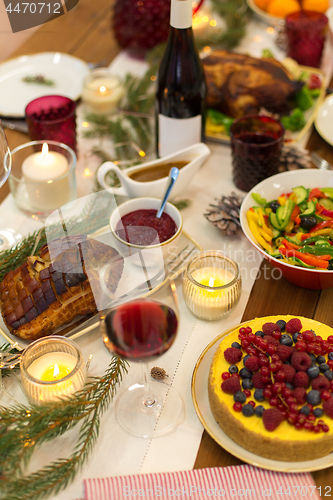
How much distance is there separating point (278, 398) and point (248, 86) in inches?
39.3

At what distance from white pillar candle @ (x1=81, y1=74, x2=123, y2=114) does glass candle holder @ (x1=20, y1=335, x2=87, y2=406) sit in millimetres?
927

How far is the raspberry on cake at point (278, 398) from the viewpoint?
0.72 metres

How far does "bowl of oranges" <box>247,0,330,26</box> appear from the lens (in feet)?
6.09

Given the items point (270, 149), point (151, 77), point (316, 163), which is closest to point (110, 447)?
point (270, 149)

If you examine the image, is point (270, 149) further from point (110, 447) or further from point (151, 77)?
point (110, 447)

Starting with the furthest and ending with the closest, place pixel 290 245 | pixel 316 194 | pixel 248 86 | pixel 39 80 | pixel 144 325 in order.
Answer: pixel 39 80 < pixel 248 86 < pixel 316 194 < pixel 290 245 < pixel 144 325

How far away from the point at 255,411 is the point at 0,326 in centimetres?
49

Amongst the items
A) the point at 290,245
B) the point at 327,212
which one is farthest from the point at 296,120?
the point at 290,245

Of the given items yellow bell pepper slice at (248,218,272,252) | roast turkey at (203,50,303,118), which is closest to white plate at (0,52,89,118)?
roast turkey at (203,50,303,118)

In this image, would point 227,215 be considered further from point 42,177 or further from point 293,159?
point 42,177

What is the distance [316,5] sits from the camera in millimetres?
1871

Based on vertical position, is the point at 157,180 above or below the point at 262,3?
below

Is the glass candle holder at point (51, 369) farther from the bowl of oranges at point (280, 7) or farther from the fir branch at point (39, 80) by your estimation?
the bowl of oranges at point (280, 7)

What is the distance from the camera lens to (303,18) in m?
1.70
